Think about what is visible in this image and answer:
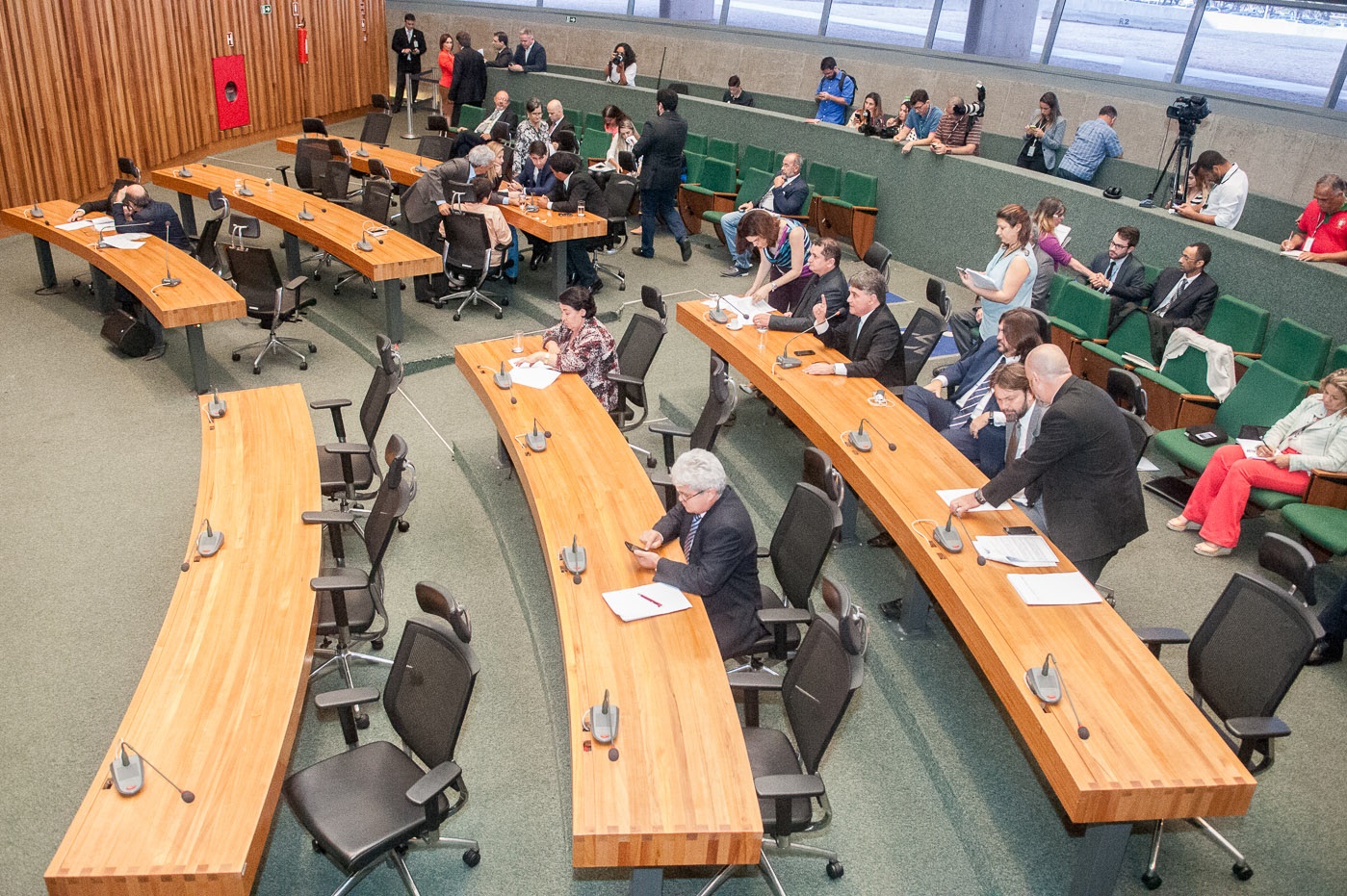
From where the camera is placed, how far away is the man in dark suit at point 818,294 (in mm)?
6598

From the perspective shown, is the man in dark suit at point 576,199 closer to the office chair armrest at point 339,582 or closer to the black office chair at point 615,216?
the black office chair at point 615,216

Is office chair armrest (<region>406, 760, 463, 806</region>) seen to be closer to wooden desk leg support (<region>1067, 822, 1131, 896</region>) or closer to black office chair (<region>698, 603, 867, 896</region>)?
black office chair (<region>698, 603, 867, 896</region>)

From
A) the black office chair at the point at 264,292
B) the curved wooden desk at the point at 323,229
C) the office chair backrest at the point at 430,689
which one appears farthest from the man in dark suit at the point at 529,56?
the office chair backrest at the point at 430,689

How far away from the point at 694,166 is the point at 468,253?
418cm

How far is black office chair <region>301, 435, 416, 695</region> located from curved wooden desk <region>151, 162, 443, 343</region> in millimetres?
3662

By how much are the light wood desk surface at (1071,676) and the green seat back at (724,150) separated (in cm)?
791

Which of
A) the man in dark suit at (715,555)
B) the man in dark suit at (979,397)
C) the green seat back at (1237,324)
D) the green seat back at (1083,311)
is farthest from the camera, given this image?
the green seat back at (1083,311)

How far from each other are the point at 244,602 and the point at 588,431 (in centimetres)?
212

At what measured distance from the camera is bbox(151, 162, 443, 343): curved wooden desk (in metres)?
8.06

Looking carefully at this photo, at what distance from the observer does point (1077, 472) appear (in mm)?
4367

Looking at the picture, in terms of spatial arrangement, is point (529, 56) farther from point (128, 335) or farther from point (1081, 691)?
point (1081, 691)

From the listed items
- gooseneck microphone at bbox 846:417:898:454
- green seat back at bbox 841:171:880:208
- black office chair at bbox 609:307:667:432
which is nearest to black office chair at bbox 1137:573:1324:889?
gooseneck microphone at bbox 846:417:898:454

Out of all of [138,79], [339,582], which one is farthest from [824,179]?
[138,79]

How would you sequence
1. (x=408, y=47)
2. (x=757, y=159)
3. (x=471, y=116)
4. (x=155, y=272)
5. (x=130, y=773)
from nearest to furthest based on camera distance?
(x=130, y=773)
(x=155, y=272)
(x=757, y=159)
(x=471, y=116)
(x=408, y=47)
